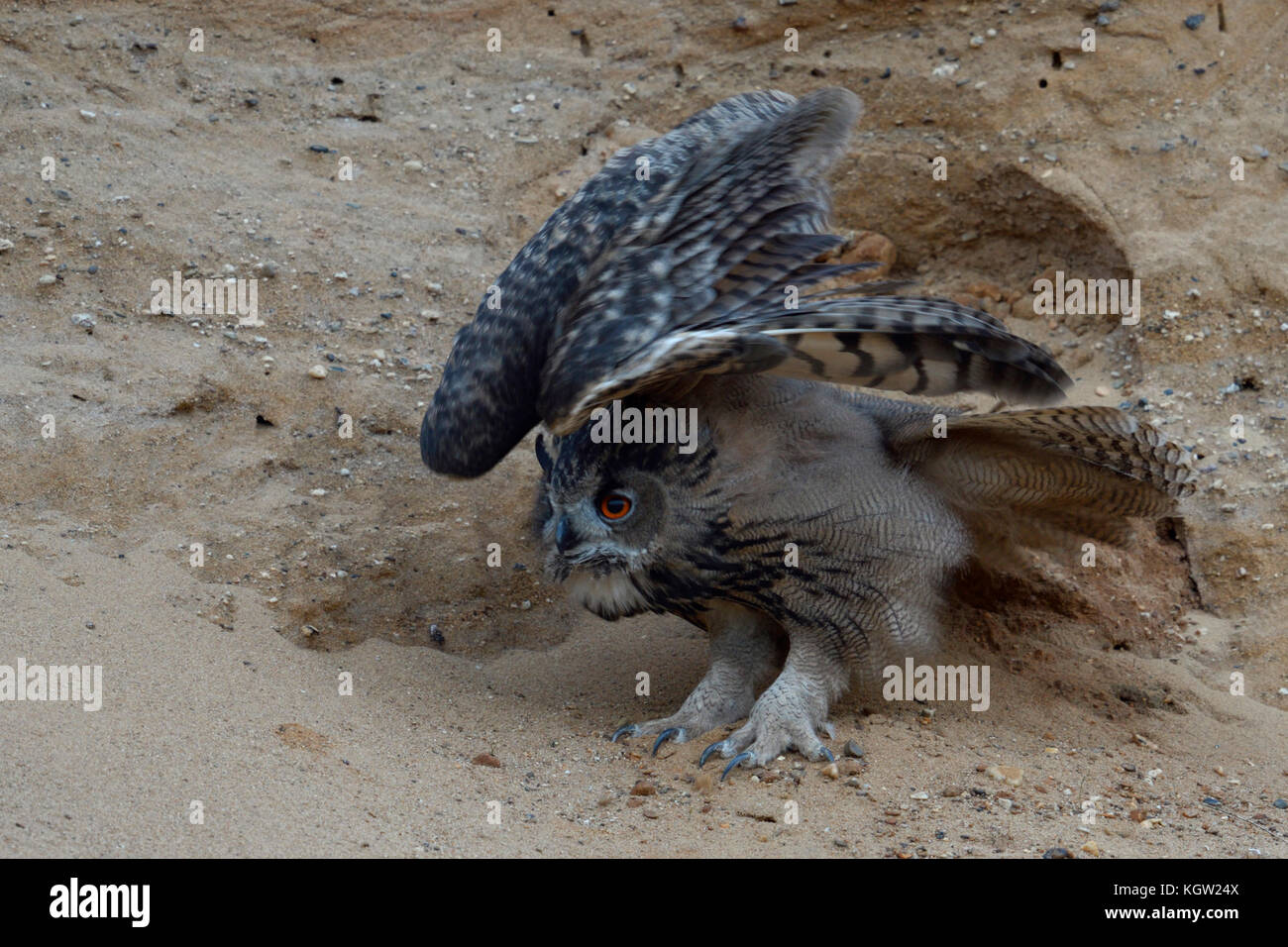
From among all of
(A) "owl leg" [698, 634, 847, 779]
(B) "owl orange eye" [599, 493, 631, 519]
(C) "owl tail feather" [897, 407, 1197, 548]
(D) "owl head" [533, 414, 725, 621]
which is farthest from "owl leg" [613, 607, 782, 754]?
(C) "owl tail feather" [897, 407, 1197, 548]

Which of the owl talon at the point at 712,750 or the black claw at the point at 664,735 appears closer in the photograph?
the owl talon at the point at 712,750

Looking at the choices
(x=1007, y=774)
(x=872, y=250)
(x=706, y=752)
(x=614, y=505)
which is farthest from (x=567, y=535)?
(x=872, y=250)

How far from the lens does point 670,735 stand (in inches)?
162

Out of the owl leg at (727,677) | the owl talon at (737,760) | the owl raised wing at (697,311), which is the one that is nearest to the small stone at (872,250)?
the owl raised wing at (697,311)

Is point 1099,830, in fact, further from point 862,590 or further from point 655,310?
point 655,310

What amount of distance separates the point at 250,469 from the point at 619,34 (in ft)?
12.9

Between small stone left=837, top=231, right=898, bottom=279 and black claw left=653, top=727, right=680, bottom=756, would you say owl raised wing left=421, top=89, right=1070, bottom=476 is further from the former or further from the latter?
small stone left=837, top=231, right=898, bottom=279

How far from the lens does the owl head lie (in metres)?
4.07

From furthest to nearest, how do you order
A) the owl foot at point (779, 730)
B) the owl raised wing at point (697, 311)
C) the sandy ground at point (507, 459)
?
the owl foot at point (779, 730)
the sandy ground at point (507, 459)
the owl raised wing at point (697, 311)

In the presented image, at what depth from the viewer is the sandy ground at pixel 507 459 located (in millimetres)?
3523

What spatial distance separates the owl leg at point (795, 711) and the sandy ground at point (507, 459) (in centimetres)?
10

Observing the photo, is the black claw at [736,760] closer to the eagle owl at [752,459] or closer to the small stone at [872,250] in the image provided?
Answer: the eagle owl at [752,459]

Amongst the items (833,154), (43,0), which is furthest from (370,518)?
(43,0)

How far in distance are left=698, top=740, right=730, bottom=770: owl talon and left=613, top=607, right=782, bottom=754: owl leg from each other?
0.17m
